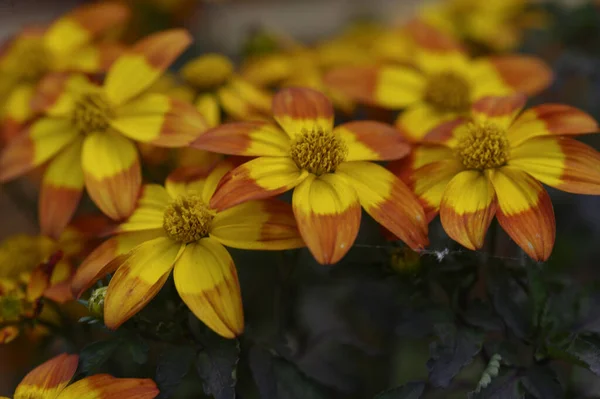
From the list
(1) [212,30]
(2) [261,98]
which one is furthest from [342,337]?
(1) [212,30]

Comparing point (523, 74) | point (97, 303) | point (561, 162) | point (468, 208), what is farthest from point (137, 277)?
point (523, 74)

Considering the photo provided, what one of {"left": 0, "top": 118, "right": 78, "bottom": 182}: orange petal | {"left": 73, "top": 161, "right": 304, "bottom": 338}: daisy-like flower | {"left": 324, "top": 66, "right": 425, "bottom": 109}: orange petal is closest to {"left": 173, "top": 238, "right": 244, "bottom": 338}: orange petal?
{"left": 73, "top": 161, "right": 304, "bottom": 338}: daisy-like flower

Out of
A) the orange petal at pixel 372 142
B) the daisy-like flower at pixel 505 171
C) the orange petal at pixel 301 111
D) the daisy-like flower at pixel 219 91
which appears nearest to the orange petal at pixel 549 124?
the daisy-like flower at pixel 505 171

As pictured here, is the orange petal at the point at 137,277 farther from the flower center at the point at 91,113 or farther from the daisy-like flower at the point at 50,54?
the daisy-like flower at the point at 50,54

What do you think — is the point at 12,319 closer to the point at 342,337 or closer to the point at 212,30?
the point at 342,337

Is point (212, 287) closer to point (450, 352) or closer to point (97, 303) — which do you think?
point (97, 303)

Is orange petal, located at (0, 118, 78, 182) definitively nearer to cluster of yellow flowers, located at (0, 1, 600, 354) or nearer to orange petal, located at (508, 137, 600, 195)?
cluster of yellow flowers, located at (0, 1, 600, 354)
